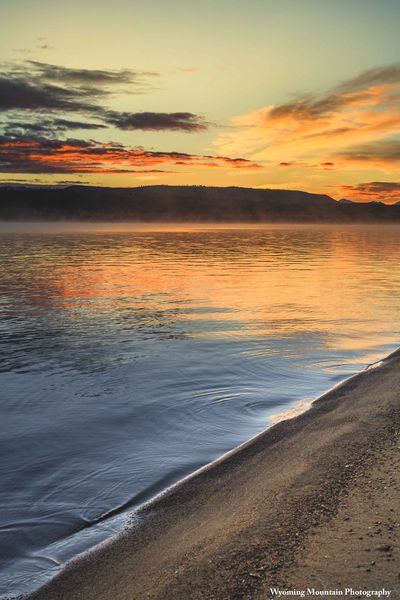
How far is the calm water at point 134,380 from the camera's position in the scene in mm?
5750

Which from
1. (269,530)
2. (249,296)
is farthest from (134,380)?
(249,296)

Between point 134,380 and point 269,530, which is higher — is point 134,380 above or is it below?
below

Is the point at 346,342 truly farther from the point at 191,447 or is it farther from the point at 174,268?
the point at 174,268

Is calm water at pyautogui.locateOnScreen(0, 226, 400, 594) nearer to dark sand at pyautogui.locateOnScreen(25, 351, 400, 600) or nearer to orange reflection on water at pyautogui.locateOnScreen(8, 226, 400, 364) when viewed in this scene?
orange reflection on water at pyautogui.locateOnScreen(8, 226, 400, 364)

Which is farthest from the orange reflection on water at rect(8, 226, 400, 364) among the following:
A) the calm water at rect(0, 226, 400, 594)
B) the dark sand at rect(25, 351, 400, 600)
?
the dark sand at rect(25, 351, 400, 600)

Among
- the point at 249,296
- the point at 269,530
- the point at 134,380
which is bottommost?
the point at 134,380

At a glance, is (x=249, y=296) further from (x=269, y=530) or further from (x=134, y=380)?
(x=269, y=530)

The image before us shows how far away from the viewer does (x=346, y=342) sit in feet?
44.5

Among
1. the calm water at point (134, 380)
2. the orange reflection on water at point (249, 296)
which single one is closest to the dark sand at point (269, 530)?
A: the calm water at point (134, 380)

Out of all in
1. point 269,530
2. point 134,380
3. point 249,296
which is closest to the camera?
point 269,530

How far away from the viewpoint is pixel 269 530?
3996mm

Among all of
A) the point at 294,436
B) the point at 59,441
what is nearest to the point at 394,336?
the point at 294,436

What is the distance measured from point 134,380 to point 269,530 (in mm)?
7041

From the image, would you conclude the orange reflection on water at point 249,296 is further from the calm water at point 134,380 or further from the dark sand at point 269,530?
the dark sand at point 269,530
